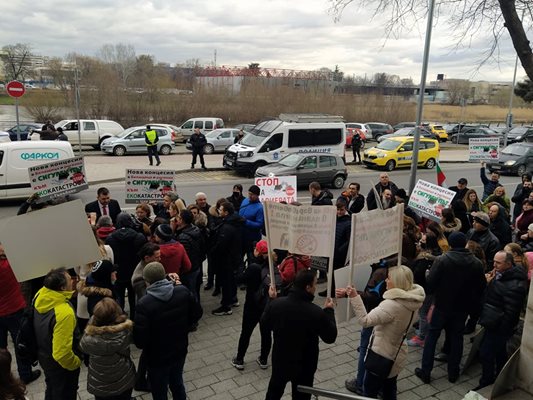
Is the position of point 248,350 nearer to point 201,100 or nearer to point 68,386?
point 68,386

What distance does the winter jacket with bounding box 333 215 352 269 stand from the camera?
7.22 meters

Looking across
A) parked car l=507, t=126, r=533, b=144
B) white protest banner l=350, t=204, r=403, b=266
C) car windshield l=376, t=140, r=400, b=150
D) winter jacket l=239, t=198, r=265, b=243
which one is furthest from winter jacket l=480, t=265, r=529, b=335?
parked car l=507, t=126, r=533, b=144

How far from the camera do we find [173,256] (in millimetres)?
5688

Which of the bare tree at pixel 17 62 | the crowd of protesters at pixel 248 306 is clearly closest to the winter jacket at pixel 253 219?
the crowd of protesters at pixel 248 306

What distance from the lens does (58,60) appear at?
1858 inches

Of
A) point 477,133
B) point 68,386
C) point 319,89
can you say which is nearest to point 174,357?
point 68,386

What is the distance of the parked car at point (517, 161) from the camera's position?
2295cm

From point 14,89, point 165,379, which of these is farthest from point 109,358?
point 14,89

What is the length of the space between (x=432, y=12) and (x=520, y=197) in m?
4.57

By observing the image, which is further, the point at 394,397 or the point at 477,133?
the point at 477,133

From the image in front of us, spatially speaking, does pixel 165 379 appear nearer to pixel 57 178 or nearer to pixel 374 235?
pixel 374 235

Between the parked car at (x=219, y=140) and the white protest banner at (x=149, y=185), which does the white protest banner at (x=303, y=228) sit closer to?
the white protest banner at (x=149, y=185)

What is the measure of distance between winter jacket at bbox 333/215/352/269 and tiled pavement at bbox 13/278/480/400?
114cm

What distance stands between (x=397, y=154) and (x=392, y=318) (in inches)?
817
